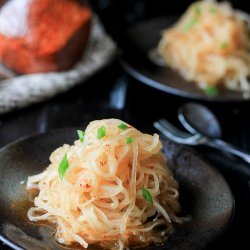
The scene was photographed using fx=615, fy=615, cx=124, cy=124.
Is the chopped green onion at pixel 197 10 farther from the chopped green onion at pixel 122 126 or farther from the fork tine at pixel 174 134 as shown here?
the chopped green onion at pixel 122 126

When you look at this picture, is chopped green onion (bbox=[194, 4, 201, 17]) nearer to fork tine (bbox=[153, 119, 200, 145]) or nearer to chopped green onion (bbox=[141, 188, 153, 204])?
fork tine (bbox=[153, 119, 200, 145])

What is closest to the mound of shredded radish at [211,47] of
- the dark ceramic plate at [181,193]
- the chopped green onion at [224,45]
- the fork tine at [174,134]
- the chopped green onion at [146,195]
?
the chopped green onion at [224,45]

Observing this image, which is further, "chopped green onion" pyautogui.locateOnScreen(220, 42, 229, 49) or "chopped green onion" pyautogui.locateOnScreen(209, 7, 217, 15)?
"chopped green onion" pyautogui.locateOnScreen(209, 7, 217, 15)

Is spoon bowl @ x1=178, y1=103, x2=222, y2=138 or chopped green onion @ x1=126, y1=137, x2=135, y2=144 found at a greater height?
chopped green onion @ x1=126, y1=137, x2=135, y2=144

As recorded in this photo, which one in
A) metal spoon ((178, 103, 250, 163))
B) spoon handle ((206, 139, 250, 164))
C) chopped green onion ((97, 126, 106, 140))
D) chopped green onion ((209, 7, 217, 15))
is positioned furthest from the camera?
chopped green onion ((209, 7, 217, 15))

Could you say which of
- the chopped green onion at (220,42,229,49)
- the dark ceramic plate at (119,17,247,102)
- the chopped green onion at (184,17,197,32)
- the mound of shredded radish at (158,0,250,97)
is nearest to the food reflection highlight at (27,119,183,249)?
the dark ceramic plate at (119,17,247,102)

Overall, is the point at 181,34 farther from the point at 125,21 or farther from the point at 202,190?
the point at 202,190

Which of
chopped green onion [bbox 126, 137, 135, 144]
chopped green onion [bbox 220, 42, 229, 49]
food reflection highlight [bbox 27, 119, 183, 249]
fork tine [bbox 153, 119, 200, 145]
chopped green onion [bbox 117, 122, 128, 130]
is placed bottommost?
fork tine [bbox 153, 119, 200, 145]

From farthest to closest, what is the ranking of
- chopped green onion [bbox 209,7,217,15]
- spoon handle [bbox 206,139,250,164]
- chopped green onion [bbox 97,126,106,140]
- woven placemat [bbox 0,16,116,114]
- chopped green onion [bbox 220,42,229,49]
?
chopped green onion [bbox 209,7,217,15], chopped green onion [bbox 220,42,229,49], woven placemat [bbox 0,16,116,114], spoon handle [bbox 206,139,250,164], chopped green onion [bbox 97,126,106,140]
